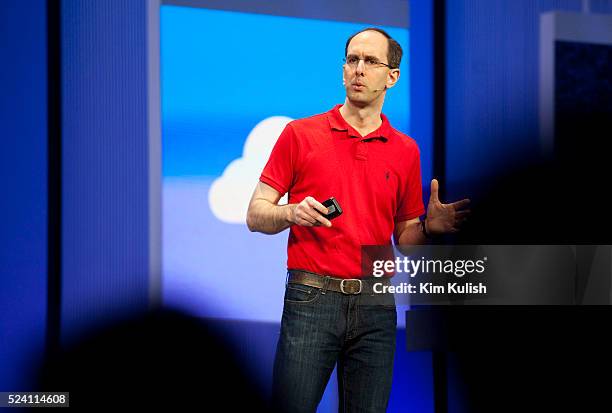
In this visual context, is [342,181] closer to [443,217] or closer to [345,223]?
[345,223]

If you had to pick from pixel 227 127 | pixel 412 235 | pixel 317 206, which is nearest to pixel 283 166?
pixel 317 206

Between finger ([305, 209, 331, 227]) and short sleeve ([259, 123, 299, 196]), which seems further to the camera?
short sleeve ([259, 123, 299, 196])

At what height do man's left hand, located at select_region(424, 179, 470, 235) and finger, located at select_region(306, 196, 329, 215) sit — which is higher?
finger, located at select_region(306, 196, 329, 215)

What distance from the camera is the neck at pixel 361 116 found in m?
2.42

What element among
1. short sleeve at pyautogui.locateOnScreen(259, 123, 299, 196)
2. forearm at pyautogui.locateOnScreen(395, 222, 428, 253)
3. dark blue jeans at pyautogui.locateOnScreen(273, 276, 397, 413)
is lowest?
dark blue jeans at pyautogui.locateOnScreen(273, 276, 397, 413)

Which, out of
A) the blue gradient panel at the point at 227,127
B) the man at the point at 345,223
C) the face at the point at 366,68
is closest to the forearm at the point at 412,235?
the man at the point at 345,223

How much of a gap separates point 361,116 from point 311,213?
20.5 inches

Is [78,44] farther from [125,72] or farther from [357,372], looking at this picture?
[357,372]

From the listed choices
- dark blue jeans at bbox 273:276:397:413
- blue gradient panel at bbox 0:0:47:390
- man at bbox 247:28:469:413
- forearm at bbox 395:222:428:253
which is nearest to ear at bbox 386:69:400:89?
man at bbox 247:28:469:413

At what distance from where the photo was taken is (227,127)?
9.37 ft

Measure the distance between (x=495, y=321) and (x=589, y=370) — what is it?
1.62 ft

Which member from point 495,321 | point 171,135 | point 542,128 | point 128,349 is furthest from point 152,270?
point 542,128

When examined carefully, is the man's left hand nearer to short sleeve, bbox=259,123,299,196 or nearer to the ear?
the ear

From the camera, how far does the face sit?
7.91 feet
